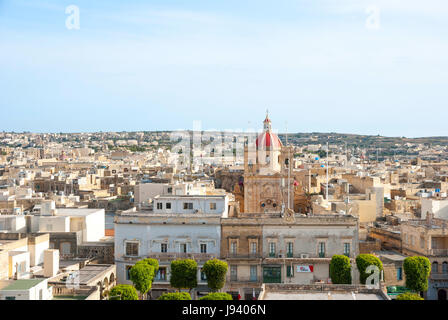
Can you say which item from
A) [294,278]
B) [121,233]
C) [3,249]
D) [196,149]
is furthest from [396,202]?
[196,149]

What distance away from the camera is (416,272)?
27.5 m

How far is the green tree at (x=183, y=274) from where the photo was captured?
27.8m

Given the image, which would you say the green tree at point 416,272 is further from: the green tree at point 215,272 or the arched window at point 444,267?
the green tree at point 215,272

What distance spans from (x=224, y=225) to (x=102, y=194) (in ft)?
95.2

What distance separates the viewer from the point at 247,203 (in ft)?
155

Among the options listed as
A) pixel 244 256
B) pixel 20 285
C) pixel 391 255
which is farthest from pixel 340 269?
pixel 20 285

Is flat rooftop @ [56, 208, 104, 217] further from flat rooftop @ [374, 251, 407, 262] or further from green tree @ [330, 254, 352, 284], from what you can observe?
flat rooftop @ [374, 251, 407, 262]

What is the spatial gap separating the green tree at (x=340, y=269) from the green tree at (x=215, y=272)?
4.61 metres

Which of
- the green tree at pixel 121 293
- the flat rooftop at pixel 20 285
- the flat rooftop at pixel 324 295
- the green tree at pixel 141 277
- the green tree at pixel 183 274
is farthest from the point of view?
the green tree at pixel 183 274

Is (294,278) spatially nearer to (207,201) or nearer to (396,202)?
(207,201)

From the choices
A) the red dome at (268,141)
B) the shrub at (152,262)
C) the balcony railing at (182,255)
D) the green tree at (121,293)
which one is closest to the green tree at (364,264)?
the balcony railing at (182,255)

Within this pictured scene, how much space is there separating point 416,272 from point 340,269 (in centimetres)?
318

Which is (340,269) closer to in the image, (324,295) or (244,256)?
(244,256)
